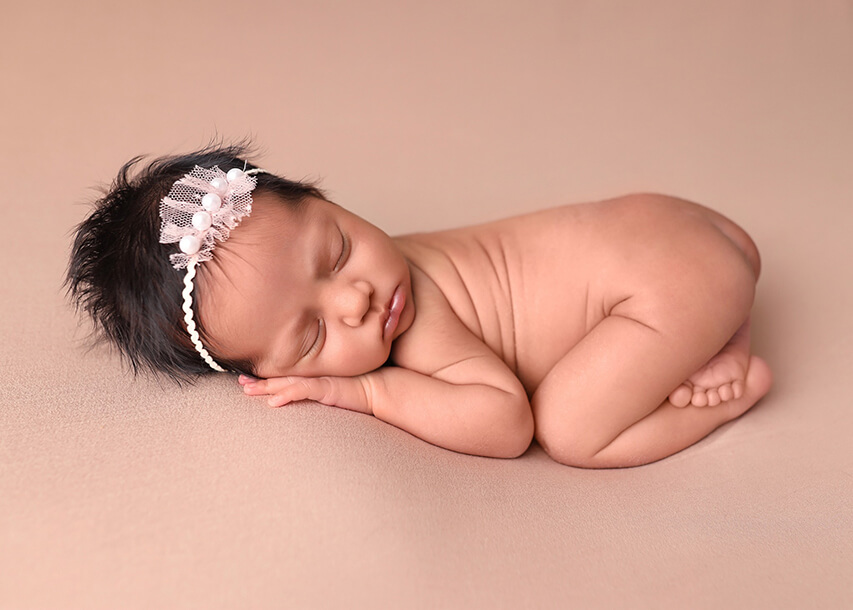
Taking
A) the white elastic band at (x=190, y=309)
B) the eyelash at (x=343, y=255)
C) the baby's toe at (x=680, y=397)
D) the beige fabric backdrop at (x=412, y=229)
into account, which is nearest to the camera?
the beige fabric backdrop at (x=412, y=229)

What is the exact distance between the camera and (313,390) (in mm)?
1562

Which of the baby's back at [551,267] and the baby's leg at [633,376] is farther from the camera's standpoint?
the baby's back at [551,267]

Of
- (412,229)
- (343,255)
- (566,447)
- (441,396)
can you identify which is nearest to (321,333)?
(343,255)

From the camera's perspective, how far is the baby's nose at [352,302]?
1539 millimetres

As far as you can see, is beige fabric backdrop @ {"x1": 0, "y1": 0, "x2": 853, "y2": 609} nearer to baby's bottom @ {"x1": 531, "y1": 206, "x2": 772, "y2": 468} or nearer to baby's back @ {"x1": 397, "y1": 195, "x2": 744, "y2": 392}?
baby's bottom @ {"x1": 531, "y1": 206, "x2": 772, "y2": 468}

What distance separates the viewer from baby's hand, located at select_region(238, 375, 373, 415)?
1.54 m

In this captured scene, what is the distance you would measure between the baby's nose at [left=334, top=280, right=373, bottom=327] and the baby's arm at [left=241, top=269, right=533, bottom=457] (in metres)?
0.13

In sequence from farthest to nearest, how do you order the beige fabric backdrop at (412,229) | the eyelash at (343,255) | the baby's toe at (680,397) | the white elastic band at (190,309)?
the baby's toe at (680,397) → the eyelash at (343,255) → the white elastic band at (190,309) → the beige fabric backdrop at (412,229)

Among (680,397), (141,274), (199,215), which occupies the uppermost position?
(199,215)

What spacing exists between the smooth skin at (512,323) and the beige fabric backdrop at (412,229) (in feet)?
0.23

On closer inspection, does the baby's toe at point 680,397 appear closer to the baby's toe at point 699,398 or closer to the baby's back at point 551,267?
the baby's toe at point 699,398

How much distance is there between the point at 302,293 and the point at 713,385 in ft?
2.86

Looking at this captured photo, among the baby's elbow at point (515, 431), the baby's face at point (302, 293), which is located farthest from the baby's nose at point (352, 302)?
the baby's elbow at point (515, 431)

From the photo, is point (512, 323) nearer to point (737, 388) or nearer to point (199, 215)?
point (737, 388)
